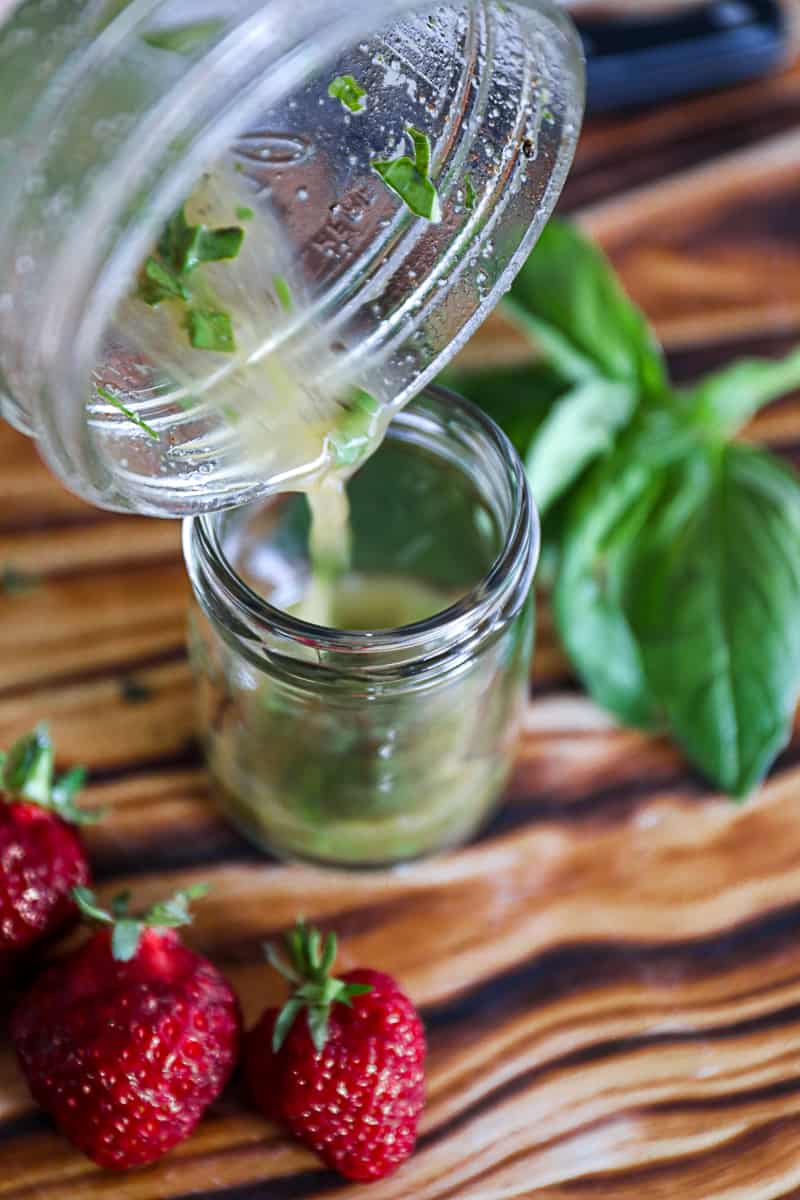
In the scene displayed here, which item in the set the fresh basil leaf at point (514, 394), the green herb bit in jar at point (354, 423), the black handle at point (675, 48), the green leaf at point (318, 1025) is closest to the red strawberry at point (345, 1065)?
the green leaf at point (318, 1025)

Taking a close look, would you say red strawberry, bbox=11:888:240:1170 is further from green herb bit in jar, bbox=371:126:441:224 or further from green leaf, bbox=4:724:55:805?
green herb bit in jar, bbox=371:126:441:224

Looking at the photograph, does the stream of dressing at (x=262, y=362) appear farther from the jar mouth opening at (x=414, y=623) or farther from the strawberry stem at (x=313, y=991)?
the strawberry stem at (x=313, y=991)

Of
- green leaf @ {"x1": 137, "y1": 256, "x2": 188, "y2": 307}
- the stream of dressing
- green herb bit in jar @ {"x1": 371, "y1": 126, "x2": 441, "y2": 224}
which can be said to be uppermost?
green herb bit in jar @ {"x1": 371, "y1": 126, "x2": 441, "y2": 224}

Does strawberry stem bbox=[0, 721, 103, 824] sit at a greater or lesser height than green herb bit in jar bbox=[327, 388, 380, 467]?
lesser

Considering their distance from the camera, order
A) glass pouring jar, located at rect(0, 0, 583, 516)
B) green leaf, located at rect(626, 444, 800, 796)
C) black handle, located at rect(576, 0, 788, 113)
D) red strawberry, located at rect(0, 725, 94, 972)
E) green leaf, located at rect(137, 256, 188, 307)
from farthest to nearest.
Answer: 1. black handle, located at rect(576, 0, 788, 113)
2. green leaf, located at rect(626, 444, 800, 796)
3. red strawberry, located at rect(0, 725, 94, 972)
4. green leaf, located at rect(137, 256, 188, 307)
5. glass pouring jar, located at rect(0, 0, 583, 516)

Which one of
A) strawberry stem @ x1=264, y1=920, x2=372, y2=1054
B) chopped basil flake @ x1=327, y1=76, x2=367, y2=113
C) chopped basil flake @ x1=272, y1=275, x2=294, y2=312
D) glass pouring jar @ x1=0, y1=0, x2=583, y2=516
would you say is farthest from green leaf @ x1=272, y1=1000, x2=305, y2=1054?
chopped basil flake @ x1=327, y1=76, x2=367, y2=113

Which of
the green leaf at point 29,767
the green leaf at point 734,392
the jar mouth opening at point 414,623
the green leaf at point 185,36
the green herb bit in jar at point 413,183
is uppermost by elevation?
the green leaf at point 185,36

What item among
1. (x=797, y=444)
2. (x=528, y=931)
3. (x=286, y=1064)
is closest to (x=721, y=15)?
(x=797, y=444)
